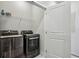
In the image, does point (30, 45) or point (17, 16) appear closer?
point (30, 45)

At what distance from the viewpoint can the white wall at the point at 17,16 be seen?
342cm

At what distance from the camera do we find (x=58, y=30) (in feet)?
10.6

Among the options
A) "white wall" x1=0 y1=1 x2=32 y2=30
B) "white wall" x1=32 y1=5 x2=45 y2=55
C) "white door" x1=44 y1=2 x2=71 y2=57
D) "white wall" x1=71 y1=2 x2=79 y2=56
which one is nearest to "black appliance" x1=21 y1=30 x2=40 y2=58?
"white wall" x1=32 y1=5 x2=45 y2=55

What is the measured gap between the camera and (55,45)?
332cm

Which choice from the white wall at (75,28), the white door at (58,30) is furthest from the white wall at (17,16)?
the white wall at (75,28)

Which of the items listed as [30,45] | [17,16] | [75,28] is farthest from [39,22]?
[75,28]

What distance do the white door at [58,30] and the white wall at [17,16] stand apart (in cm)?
107

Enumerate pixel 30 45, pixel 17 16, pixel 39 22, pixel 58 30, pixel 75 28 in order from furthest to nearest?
pixel 39 22
pixel 75 28
pixel 17 16
pixel 30 45
pixel 58 30

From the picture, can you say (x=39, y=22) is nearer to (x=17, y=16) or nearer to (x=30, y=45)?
(x=17, y=16)

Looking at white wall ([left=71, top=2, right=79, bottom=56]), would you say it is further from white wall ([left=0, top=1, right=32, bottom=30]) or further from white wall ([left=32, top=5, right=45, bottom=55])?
white wall ([left=0, top=1, right=32, bottom=30])

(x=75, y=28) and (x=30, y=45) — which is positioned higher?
(x=75, y=28)

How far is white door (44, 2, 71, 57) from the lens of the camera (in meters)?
2.88

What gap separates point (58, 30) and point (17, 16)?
188 cm

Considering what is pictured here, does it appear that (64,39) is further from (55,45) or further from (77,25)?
(77,25)
